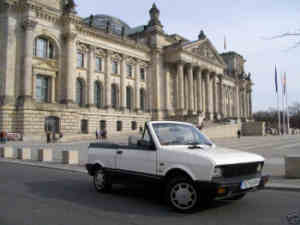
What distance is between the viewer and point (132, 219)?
513 cm

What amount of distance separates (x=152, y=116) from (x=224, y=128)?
43.9ft

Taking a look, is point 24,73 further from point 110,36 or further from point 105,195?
point 105,195

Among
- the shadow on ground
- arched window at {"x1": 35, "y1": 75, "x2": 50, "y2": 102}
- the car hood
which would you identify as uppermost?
arched window at {"x1": 35, "y1": 75, "x2": 50, "y2": 102}

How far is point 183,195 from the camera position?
18.0 ft

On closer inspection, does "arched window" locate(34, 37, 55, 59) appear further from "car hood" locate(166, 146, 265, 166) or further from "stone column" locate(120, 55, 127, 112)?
"car hood" locate(166, 146, 265, 166)

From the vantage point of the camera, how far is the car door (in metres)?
6.10

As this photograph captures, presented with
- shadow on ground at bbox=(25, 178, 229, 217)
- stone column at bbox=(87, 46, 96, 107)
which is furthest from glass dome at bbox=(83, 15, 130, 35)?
shadow on ground at bbox=(25, 178, 229, 217)

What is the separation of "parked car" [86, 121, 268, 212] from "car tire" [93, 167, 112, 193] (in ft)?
0.13

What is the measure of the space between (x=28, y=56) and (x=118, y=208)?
32844mm

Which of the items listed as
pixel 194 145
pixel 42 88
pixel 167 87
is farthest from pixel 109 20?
pixel 194 145

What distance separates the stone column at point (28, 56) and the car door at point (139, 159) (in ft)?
99.0

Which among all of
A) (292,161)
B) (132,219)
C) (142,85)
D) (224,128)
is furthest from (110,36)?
(132,219)

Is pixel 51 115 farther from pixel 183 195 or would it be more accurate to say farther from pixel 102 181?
pixel 183 195

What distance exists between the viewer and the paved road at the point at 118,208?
16.5ft
